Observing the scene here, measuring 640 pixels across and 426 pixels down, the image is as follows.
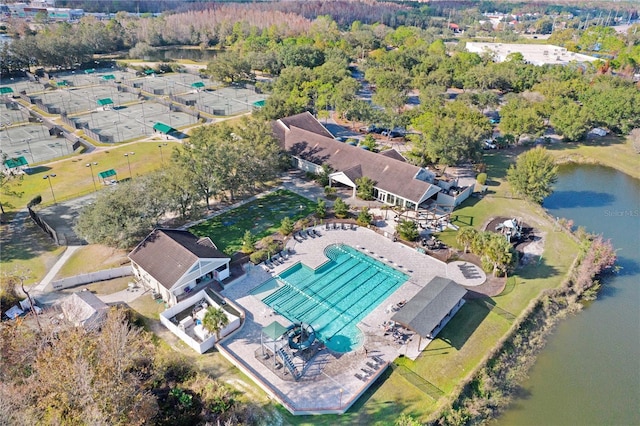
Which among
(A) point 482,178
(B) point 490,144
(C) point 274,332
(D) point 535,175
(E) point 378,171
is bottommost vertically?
(C) point 274,332

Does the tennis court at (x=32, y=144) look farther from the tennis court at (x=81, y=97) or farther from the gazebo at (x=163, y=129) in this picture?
the gazebo at (x=163, y=129)

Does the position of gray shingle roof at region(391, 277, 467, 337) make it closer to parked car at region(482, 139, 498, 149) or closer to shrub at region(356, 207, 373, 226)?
shrub at region(356, 207, 373, 226)

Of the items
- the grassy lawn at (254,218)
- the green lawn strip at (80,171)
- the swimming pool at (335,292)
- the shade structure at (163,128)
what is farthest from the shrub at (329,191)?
the shade structure at (163,128)

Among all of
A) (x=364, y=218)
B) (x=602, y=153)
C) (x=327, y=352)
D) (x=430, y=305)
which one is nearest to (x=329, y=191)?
(x=364, y=218)

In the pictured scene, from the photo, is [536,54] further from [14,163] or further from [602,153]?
[14,163]

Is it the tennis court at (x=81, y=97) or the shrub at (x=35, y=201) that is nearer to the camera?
the shrub at (x=35, y=201)

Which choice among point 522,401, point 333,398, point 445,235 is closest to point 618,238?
point 445,235

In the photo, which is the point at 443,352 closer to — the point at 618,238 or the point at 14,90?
the point at 618,238
